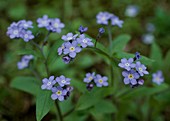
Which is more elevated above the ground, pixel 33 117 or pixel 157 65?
pixel 157 65

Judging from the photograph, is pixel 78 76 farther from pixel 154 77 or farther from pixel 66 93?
pixel 66 93

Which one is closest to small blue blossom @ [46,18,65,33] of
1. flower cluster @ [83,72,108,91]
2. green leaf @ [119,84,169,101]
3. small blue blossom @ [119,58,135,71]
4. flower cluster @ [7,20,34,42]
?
flower cluster @ [7,20,34,42]

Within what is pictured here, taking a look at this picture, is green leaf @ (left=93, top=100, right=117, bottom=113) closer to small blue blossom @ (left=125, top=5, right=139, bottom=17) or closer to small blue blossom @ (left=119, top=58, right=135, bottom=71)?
small blue blossom @ (left=119, top=58, right=135, bottom=71)

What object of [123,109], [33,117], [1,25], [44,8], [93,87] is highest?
[44,8]

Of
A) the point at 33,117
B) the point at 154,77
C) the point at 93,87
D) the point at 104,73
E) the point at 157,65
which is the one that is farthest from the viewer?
the point at 104,73

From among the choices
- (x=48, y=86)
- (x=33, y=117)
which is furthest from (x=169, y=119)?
(x=48, y=86)

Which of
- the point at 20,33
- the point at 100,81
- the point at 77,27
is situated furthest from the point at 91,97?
the point at 77,27

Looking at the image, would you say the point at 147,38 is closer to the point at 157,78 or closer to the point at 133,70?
the point at 157,78
